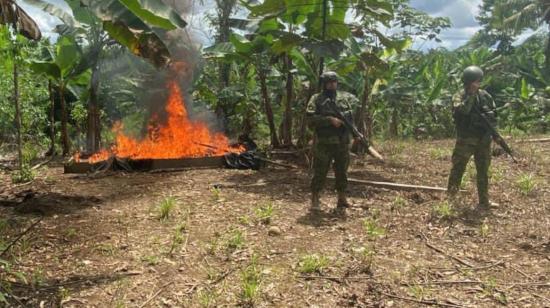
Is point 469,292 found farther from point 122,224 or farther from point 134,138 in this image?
point 134,138

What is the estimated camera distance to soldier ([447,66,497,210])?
683 centimetres

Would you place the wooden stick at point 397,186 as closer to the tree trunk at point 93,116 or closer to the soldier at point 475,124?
the soldier at point 475,124

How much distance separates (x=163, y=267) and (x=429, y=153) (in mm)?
10103

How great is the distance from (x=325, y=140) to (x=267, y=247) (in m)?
1.87

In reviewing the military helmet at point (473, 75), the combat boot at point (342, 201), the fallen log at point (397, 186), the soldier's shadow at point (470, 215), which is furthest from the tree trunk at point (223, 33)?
the soldier's shadow at point (470, 215)

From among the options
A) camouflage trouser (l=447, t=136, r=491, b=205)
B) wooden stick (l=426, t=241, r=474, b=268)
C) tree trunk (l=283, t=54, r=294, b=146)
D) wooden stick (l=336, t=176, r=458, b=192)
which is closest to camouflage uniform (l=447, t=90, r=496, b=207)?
camouflage trouser (l=447, t=136, r=491, b=205)

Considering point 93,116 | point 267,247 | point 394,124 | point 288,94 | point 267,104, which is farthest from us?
point 394,124

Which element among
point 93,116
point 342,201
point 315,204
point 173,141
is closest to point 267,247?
point 315,204

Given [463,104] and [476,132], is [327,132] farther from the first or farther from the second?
[476,132]

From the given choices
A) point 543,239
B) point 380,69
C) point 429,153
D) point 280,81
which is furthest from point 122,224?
point 429,153

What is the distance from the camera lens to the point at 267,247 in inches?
215

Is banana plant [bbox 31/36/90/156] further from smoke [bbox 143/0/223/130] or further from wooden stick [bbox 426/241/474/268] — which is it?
wooden stick [bbox 426/241/474/268]

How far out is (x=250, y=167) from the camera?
10586mm

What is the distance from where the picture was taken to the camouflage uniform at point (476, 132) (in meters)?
6.88
